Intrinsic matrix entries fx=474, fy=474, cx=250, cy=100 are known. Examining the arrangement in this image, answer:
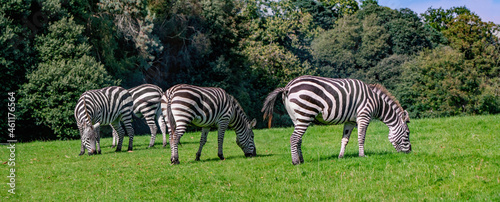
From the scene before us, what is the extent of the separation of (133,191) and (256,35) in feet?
127

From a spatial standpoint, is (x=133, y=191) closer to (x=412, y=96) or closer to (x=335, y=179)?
(x=335, y=179)

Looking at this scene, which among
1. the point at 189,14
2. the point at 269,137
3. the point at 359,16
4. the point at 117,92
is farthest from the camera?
the point at 359,16

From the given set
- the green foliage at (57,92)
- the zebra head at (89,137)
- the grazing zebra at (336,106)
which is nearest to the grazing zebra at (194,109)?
the grazing zebra at (336,106)

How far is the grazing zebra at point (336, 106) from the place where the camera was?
12.8 m

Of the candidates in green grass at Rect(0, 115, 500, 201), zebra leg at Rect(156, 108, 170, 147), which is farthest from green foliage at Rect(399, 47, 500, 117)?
zebra leg at Rect(156, 108, 170, 147)

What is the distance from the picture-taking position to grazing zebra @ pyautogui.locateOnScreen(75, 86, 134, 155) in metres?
17.4

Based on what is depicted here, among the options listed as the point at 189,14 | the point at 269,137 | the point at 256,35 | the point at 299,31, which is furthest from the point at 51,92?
the point at 299,31

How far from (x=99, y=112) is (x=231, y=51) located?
87.3 feet

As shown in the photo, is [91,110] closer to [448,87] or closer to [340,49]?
[448,87]

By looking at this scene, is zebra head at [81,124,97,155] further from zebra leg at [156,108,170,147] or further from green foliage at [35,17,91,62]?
green foliage at [35,17,91,62]

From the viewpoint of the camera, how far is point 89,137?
17.3 metres

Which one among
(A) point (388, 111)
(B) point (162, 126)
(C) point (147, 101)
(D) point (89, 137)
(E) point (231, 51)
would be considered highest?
(E) point (231, 51)

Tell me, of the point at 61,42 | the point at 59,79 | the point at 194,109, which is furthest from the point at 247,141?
the point at 61,42

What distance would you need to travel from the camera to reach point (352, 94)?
530 inches
